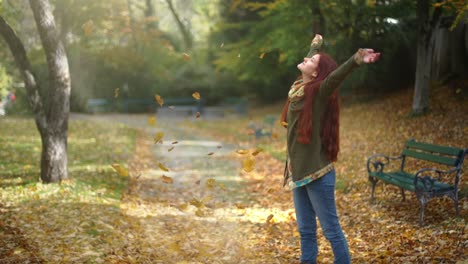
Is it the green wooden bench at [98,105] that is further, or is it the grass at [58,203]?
the green wooden bench at [98,105]

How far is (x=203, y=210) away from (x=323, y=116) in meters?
3.88

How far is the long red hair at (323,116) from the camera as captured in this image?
156 inches

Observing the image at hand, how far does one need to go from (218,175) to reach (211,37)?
18.4 metres

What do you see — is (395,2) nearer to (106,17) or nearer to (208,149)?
(208,149)

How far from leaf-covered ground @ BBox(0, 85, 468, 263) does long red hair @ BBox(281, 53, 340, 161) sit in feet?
5.56

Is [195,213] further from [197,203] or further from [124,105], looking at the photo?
[124,105]

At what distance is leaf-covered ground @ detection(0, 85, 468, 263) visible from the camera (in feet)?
17.2

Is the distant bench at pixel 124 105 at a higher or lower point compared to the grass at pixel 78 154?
higher

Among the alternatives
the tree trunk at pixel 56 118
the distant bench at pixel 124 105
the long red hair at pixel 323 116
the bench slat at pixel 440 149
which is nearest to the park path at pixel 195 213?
the tree trunk at pixel 56 118

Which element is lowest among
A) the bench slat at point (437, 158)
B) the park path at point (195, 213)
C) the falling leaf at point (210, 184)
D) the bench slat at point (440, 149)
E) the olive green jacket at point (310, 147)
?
the park path at point (195, 213)

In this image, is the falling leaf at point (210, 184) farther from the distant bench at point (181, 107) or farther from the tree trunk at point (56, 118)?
Result: the distant bench at point (181, 107)

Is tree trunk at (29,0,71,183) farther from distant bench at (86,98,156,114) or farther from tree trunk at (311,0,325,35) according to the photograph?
distant bench at (86,98,156,114)

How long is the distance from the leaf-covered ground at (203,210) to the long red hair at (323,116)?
5.56 ft

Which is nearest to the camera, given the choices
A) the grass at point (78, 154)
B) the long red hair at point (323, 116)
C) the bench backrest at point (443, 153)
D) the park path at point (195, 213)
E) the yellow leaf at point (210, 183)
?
the long red hair at point (323, 116)
